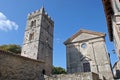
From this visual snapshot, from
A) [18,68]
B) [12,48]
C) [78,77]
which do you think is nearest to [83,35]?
[78,77]

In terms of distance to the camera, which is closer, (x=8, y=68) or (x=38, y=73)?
(x=8, y=68)

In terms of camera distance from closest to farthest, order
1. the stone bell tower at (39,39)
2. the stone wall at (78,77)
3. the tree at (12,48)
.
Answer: the stone wall at (78,77), the stone bell tower at (39,39), the tree at (12,48)

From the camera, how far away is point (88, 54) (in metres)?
21.2

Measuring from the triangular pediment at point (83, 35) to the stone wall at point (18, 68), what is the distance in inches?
346

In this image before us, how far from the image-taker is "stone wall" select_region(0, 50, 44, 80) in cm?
1357

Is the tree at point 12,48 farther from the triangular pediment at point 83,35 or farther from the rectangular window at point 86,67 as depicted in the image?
the rectangular window at point 86,67

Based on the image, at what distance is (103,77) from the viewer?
18156 millimetres

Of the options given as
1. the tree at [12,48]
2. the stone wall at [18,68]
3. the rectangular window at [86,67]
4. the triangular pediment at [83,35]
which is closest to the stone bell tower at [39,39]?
the triangular pediment at [83,35]

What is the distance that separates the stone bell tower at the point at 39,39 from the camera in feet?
79.8

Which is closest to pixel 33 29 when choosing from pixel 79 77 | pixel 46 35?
pixel 46 35

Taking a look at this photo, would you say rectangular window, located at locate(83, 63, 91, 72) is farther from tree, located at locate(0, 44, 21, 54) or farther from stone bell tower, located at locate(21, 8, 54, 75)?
tree, located at locate(0, 44, 21, 54)

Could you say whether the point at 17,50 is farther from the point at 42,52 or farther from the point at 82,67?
the point at 82,67

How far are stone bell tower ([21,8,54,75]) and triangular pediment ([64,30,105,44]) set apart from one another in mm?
5152

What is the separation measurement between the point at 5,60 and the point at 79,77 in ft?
27.9
